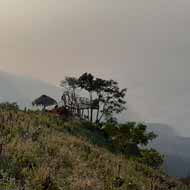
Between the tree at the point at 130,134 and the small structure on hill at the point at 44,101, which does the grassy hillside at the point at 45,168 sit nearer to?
the tree at the point at 130,134

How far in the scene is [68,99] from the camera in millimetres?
77750

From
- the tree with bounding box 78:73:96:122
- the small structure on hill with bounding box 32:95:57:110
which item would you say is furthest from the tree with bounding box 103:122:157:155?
the tree with bounding box 78:73:96:122

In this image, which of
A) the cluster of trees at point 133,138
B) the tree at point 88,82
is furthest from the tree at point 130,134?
the tree at point 88,82

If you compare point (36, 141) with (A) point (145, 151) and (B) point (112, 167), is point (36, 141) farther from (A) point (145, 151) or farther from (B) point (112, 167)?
(A) point (145, 151)

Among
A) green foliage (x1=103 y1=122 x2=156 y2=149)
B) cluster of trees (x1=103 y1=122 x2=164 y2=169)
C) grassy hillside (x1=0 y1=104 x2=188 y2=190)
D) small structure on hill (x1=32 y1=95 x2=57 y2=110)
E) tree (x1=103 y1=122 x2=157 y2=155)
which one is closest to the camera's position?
grassy hillside (x1=0 y1=104 x2=188 y2=190)

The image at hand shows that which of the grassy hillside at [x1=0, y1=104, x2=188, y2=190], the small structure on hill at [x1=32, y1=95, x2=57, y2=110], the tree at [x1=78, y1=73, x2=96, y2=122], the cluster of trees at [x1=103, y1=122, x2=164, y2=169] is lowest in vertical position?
the grassy hillside at [x1=0, y1=104, x2=188, y2=190]

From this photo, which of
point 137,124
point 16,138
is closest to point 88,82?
point 137,124

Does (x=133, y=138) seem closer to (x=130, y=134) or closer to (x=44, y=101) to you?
(x=130, y=134)

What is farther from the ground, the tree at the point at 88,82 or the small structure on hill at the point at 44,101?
the tree at the point at 88,82

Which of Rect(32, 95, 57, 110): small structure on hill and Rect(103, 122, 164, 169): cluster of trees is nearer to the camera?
Rect(103, 122, 164, 169): cluster of trees

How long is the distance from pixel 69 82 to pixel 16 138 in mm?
70386

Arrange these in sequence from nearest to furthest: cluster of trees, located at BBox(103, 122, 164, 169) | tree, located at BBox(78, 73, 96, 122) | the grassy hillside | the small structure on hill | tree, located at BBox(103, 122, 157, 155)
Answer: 1. the grassy hillside
2. cluster of trees, located at BBox(103, 122, 164, 169)
3. tree, located at BBox(103, 122, 157, 155)
4. the small structure on hill
5. tree, located at BBox(78, 73, 96, 122)

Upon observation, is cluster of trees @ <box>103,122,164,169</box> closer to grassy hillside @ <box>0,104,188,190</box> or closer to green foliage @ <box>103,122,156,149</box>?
green foliage @ <box>103,122,156,149</box>

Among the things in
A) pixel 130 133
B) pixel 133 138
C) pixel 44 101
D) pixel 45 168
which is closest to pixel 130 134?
pixel 130 133
